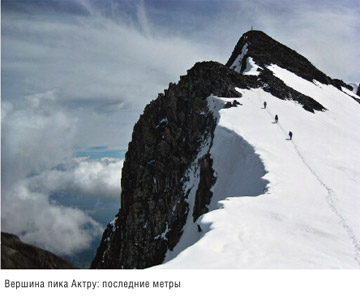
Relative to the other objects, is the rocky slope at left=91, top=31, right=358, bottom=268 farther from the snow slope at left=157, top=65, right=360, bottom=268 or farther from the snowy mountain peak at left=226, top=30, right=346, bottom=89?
the snowy mountain peak at left=226, top=30, right=346, bottom=89

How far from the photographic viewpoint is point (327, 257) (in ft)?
36.4

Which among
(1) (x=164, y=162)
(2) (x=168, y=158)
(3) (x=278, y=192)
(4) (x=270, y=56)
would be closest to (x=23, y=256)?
(3) (x=278, y=192)

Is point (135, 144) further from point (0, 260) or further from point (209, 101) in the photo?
point (0, 260)

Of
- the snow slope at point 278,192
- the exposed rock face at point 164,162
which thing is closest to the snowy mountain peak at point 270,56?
the exposed rock face at point 164,162

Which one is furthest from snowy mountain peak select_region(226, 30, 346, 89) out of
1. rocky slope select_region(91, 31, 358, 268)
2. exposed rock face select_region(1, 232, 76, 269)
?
exposed rock face select_region(1, 232, 76, 269)

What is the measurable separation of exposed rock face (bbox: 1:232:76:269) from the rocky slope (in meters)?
25.0

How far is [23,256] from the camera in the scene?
6523 millimetres

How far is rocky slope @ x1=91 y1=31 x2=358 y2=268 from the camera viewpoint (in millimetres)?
37281

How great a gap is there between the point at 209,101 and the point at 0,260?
3521cm

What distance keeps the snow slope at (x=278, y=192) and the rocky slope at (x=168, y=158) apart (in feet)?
8.61

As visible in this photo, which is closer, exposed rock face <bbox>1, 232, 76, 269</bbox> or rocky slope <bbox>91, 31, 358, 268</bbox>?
exposed rock face <bbox>1, 232, 76, 269</bbox>

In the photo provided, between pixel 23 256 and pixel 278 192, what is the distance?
1404 cm
